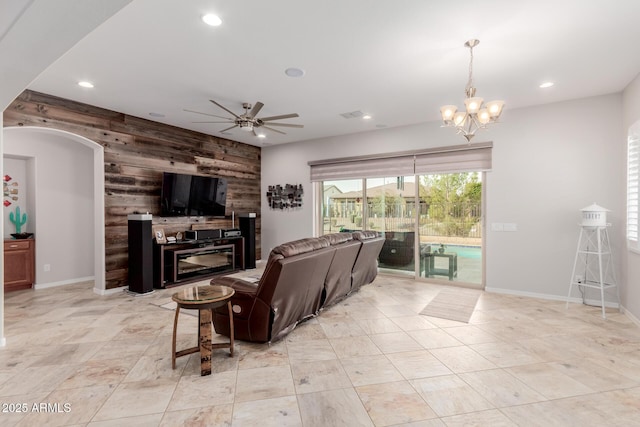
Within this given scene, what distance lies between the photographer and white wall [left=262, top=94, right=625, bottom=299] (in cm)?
428

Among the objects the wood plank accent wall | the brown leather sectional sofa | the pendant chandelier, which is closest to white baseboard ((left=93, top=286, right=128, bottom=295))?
the wood plank accent wall

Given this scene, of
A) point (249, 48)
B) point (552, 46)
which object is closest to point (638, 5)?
point (552, 46)

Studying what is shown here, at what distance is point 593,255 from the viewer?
4.37m

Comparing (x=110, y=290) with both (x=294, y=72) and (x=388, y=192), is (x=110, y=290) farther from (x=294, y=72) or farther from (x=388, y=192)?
(x=388, y=192)

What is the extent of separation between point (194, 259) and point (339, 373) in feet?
13.4

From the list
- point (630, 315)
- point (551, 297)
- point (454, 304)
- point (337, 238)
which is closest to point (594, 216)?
point (630, 315)

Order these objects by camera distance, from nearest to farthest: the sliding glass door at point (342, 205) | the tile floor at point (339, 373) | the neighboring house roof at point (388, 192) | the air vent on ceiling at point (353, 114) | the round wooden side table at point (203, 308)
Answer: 1. the tile floor at point (339, 373)
2. the round wooden side table at point (203, 308)
3. the air vent on ceiling at point (353, 114)
4. the neighboring house roof at point (388, 192)
5. the sliding glass door at point (342, 205)

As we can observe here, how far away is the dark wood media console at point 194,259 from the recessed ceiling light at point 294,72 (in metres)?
3.55

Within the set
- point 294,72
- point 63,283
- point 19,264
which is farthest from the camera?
point 63,283

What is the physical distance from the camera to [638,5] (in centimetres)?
239

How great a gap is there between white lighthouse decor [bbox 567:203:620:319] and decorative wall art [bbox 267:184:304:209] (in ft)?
16.5

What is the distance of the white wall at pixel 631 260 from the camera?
143 inches

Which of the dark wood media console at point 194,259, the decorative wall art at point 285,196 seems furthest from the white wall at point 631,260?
the dark wood media console at point 194,259

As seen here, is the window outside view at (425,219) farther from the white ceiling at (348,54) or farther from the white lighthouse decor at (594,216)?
the white ceiling at (348,54)
